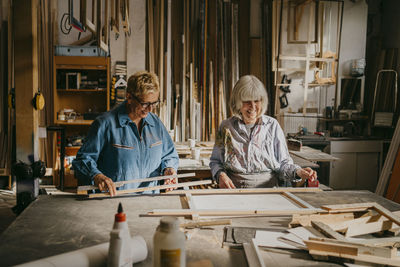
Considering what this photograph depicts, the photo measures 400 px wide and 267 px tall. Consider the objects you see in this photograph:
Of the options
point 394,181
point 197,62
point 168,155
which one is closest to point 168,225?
point 168,155

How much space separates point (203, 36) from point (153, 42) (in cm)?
90

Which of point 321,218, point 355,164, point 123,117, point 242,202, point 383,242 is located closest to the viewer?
point 383,242

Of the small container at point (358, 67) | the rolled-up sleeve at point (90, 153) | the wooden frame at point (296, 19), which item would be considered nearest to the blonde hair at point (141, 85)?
the rolled-up sleeve at point (90, 153)

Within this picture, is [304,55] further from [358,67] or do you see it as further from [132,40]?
[132,40]

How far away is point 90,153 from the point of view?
Result: 207 centimetres

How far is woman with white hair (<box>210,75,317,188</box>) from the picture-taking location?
230 cm

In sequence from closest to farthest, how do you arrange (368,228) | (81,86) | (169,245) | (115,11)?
(169,245) → (368,228) → (115,11) → (81,86)

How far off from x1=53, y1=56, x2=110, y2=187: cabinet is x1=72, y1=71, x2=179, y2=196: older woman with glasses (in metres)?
3.38

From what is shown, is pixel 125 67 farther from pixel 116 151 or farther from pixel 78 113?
pixel 116 151

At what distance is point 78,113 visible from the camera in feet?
19.0

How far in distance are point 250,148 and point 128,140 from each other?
0.87m

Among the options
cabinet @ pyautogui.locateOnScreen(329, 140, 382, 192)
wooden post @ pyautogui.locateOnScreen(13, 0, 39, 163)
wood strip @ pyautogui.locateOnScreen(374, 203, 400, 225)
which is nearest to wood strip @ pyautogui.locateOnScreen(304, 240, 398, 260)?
wood strip @ pyautogui.locateOnScreen(374, 203, 400, 225)

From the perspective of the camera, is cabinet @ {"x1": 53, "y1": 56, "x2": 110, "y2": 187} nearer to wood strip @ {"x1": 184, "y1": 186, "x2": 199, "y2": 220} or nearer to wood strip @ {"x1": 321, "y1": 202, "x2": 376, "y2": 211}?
wood strip @ {"x1": 184, "y1": 186, "x2": 199, "y2": 220}

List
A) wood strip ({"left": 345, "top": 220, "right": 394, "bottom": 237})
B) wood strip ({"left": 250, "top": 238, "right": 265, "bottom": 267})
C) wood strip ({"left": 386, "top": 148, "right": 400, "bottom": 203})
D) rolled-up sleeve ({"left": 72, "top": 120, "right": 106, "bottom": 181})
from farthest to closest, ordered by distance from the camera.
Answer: wood strip ({"left": 386, "top": 148, "right": 400, "bottom": 203}) → rolled-up sleeve ({"left": 72, "top": 120, "right": 106, "bottom": 181}) → wood strip ({"left": 345, "top": 220, "right": 394, "bottom": 237}) → wood strip ({"left": 250, "top": 238, "right": 265, "bottom": 267})
